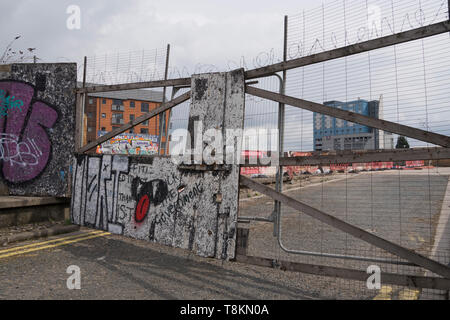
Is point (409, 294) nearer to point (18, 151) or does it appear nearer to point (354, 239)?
point (354, 239)

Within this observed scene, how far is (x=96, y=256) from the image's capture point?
4980 mm

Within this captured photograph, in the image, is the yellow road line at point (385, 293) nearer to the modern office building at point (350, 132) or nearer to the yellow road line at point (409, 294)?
the yellow road line at point (409, 294)

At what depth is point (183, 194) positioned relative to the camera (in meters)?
4.73

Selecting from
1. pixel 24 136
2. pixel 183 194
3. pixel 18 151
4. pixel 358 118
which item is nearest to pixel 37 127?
pixel 24 136

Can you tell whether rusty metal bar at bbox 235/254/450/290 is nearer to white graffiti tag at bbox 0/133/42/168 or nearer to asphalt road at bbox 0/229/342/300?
asphalt road at bbox 0/229/342/300

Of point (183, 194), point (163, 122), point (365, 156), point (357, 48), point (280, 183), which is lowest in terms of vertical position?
point (183, 194)

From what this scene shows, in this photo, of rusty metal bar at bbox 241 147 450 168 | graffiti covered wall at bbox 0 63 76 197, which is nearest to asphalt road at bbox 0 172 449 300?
rusty metal bar at bbox 241 147 450 168

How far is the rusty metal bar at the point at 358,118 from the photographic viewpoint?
3396 mm

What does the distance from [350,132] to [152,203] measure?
10.2ft

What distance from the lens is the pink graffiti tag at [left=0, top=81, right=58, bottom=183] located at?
695 cm

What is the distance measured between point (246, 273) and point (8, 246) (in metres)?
3.98
